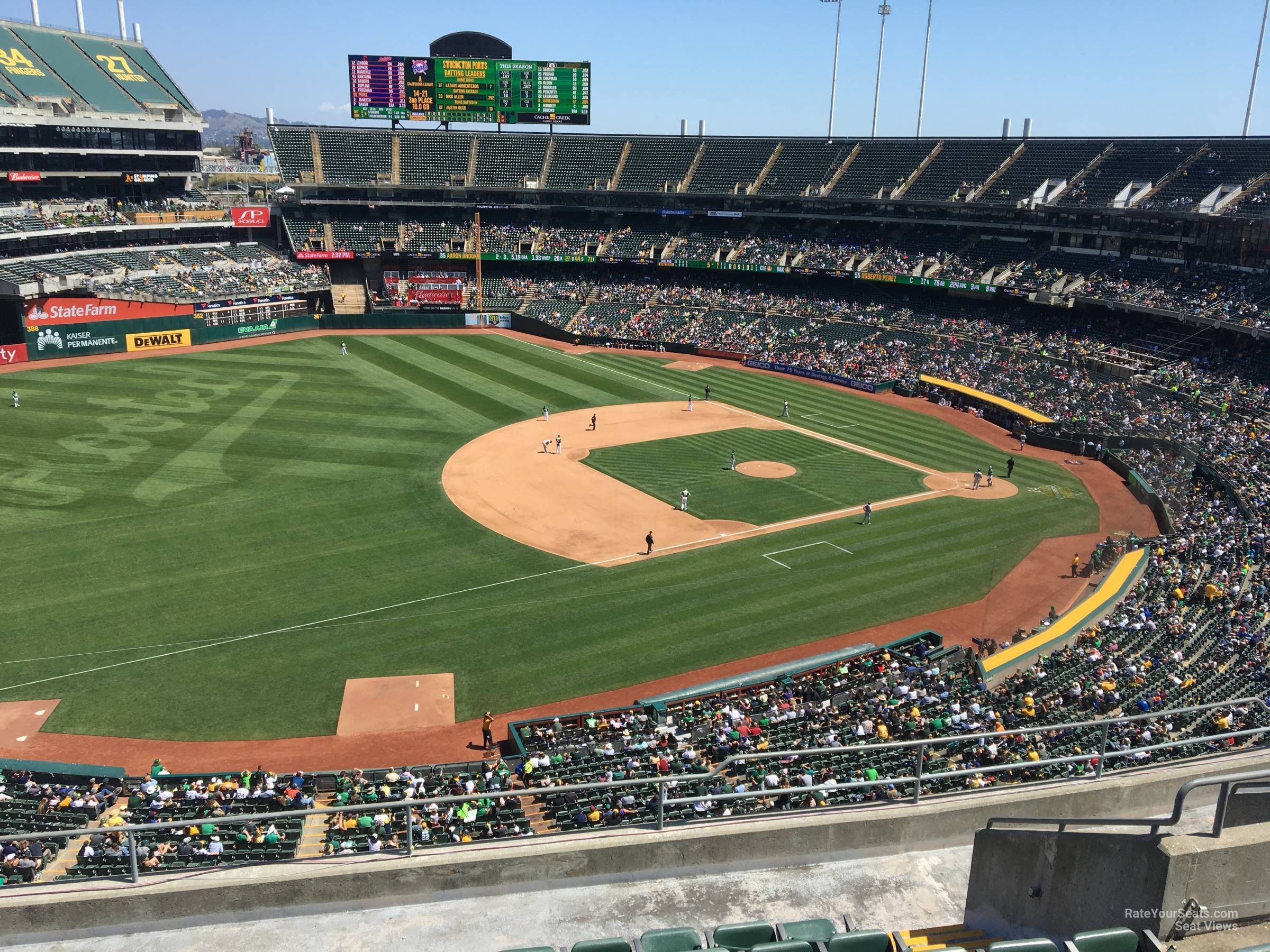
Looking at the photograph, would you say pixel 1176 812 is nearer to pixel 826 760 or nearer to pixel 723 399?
pixel 826 760

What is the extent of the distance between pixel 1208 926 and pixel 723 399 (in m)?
52.7

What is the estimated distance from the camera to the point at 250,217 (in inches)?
3196

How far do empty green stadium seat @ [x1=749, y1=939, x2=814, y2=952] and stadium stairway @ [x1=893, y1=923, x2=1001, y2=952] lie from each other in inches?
46.8

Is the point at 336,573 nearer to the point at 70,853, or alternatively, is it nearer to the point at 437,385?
the point at 70,853

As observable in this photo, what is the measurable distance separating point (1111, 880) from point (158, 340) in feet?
237

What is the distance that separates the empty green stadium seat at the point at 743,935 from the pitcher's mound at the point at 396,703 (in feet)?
57.2

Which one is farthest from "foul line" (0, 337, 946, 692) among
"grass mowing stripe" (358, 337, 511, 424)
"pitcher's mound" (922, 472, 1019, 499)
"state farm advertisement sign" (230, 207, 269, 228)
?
"state farm advertisement sign" (230, 207, 269, 228)

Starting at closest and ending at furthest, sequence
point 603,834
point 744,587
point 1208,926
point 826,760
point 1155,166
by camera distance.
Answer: point 1208,926 < point 603,834 < point 826,760 < point 744,587 < point 1155,166

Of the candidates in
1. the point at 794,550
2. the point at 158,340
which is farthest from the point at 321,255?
the point at 794,550

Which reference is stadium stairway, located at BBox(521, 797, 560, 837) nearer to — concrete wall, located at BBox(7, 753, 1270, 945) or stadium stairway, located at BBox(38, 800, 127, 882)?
stadium stairway, located at BBox(38, 800, 127, 882)

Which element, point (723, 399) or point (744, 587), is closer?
point (744, 587)

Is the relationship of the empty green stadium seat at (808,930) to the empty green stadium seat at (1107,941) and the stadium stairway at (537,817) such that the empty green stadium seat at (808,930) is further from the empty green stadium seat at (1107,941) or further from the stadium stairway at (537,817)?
the stadium stairway at (537,817)

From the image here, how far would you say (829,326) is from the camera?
72.2m

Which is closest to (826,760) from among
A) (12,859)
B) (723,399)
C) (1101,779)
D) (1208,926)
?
(1101,779)
